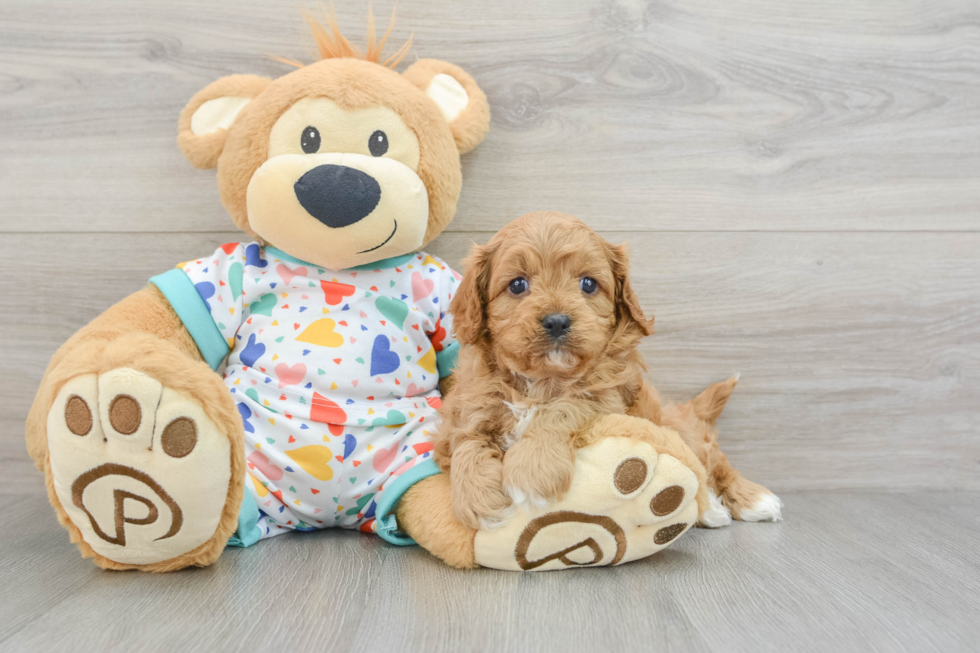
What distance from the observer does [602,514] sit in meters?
1.07

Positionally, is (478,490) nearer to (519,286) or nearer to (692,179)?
(519,286)

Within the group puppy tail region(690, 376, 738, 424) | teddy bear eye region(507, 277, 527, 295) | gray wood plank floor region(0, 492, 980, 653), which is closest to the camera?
gray wood plank floor region(0, 492, 980, 653)

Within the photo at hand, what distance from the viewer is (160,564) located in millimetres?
1096

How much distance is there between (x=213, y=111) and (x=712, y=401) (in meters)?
1.28

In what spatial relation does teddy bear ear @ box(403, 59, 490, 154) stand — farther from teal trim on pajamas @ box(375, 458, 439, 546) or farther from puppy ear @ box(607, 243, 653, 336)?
teal trim on pajamas @ box(375, 458, 439, 546)

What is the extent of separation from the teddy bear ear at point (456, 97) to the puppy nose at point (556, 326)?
1.87ft

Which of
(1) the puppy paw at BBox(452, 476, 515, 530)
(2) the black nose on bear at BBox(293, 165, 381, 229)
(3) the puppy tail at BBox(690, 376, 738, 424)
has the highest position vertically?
(2) the black nose on bear at BBox(293, 165, 381, 229)

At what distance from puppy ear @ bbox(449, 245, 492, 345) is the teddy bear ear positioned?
357mm

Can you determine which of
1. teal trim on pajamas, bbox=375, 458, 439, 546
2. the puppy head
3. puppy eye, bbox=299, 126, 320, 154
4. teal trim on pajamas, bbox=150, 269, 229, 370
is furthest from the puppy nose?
teal trim on pajamas, bbox=150, 269, 229, 370

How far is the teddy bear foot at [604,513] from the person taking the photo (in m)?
1.06

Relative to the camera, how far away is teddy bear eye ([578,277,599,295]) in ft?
3.76

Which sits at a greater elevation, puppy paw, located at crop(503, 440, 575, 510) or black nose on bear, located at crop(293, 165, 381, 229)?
black nose on bear, located at crop(293, 165, 381, 229)

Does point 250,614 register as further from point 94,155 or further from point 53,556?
point 94,155

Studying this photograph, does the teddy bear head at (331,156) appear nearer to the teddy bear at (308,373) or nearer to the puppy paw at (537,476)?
the teddy bear at (308,373)
